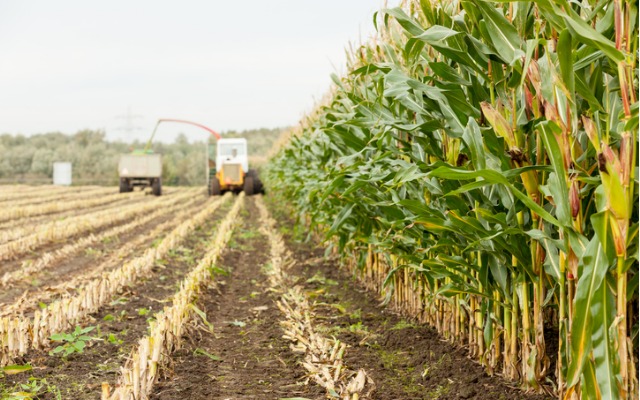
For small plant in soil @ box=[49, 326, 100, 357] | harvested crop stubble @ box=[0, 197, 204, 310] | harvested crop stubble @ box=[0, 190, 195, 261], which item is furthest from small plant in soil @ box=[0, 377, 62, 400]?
harvested crop stubble @ box=[0, 190, 195, 261]

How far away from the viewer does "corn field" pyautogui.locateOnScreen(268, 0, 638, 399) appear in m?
2.25

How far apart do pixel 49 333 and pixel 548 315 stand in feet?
11.7

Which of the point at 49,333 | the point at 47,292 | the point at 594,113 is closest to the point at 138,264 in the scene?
the point at 47,292

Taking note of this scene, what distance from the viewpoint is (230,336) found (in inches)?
201

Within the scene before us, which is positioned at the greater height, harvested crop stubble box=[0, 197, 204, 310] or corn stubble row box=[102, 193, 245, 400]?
corn stubble row box=[102, 193, 245, 400]

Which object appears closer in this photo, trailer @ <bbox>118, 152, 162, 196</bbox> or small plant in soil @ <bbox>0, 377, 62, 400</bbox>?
small plant in soil @ <bbox>0, 377, 62, 400</bbox>

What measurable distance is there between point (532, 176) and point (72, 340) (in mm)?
3460

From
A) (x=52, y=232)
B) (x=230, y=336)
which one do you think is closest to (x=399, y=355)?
(x=230, y=336)

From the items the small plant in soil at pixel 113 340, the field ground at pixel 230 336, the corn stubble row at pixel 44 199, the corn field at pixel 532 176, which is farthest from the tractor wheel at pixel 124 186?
the corn field at pixel 532 176

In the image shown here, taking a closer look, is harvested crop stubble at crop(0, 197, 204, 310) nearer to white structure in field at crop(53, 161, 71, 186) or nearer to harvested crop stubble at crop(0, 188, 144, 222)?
harvested crop stubble at crop(0, 188, 144, 222)

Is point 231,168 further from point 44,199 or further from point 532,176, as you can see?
point 532,176

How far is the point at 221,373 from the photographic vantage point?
13.5 feet

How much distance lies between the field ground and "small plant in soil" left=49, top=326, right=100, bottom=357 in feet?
0.12

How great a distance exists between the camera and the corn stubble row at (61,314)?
416 centimetres
